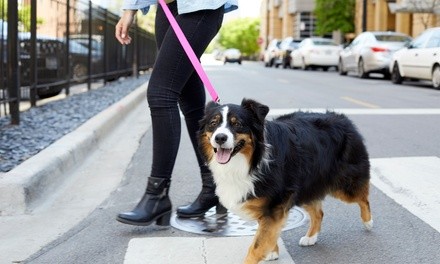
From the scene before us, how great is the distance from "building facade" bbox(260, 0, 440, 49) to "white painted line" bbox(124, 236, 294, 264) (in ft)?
92.7

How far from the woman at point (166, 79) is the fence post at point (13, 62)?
12.6ft

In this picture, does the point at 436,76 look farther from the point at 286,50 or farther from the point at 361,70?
the point at 286,50

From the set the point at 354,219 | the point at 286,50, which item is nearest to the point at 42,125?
the point at 354,219

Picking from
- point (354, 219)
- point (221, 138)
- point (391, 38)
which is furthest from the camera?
point (391, 38)

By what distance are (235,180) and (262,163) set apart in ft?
0.55

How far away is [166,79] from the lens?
4.34m

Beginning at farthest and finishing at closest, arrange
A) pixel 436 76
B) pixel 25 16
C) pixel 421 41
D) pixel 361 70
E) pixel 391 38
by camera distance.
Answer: pixel 361 70
pixel 391 38
pixel 421 41
pixel 436 76
pixel 25 16

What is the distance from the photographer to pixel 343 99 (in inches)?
556

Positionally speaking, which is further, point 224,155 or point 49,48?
point 49,48

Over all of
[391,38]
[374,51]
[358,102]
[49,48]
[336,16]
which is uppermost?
[336,16]

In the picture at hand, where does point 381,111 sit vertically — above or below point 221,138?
below

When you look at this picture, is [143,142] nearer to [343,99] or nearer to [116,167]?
[116,167]

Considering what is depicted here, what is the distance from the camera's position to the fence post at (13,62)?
26.2 feet

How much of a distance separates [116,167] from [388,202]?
2837mm
